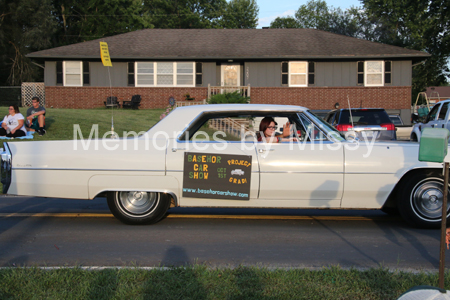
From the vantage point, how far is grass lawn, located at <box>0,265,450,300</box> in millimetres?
3613

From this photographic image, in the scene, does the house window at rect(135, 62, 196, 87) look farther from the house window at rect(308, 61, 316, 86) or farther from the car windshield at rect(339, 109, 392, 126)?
the car windshield at rect(339, 109, 392, 126)

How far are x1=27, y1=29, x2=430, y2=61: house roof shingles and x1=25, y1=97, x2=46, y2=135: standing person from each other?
1242cm

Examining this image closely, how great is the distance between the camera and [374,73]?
28.2 m

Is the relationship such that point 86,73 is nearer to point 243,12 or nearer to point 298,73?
point 298,73

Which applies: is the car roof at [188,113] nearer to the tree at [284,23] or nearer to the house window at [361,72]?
the house window at [361,72]

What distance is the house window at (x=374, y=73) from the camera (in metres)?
28.1

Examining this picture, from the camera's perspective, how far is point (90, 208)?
7.54m

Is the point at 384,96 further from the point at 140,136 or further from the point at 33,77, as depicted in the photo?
the point at 33,77

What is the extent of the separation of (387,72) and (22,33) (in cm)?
3488

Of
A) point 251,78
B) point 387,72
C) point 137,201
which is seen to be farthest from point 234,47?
point 137,201

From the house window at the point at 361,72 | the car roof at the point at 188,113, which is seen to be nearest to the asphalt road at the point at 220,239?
the car roof at the point at 188,113

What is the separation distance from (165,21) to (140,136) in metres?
57.9

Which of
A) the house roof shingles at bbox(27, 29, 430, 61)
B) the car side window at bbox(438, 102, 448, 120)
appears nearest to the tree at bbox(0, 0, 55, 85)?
the house roof shingles at bbox(27, 29, 430, 61)

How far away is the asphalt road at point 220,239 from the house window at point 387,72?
2284 cm
